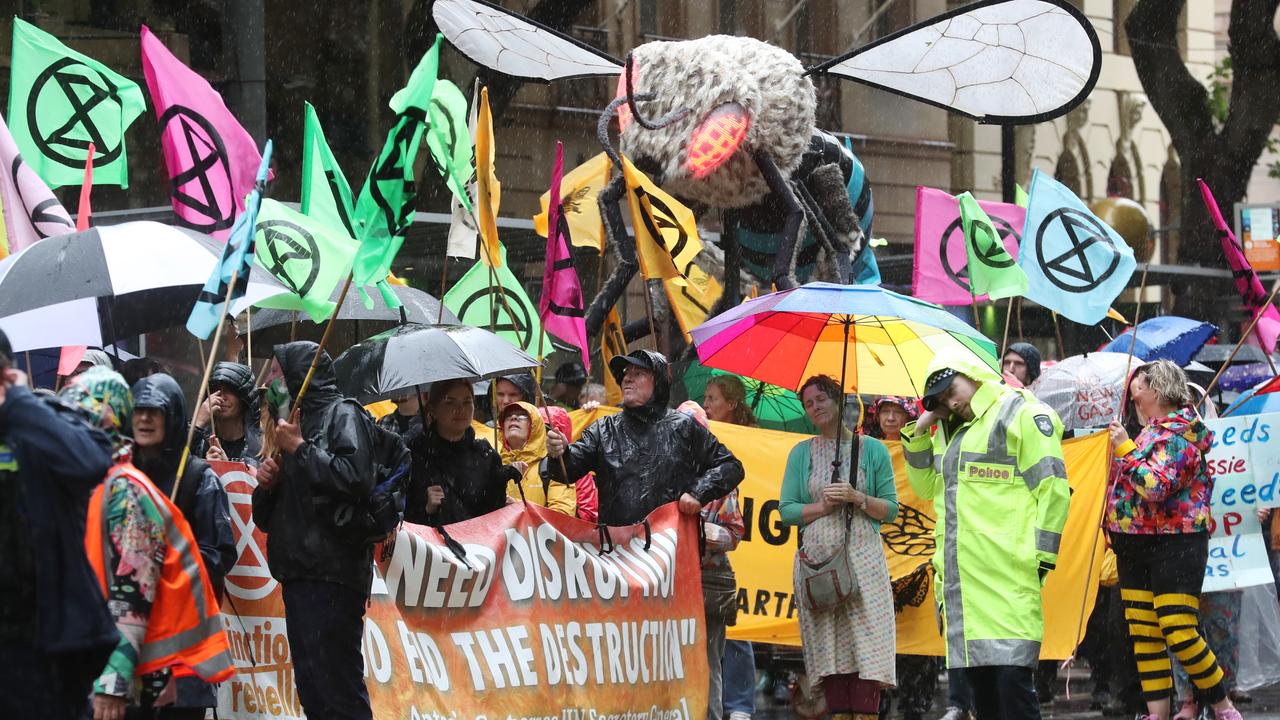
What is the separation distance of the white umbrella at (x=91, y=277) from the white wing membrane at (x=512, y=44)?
9.79 feet

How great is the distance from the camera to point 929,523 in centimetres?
1084

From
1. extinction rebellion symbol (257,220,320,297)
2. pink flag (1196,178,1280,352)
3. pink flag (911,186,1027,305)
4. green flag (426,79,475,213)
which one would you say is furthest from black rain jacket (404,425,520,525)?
pink flag (911,186,1027,305)

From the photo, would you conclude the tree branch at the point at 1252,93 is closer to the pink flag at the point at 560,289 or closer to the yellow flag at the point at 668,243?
the yellow flag at the point at 668,243

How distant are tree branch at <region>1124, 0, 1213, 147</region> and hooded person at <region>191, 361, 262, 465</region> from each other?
14832mm

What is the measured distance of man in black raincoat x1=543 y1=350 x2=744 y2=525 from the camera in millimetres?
8680

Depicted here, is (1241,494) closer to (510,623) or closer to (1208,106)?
(510,623)

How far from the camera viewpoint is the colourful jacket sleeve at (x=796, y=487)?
366 inches

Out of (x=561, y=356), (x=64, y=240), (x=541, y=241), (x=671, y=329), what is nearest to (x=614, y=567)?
(x=64, y=240)

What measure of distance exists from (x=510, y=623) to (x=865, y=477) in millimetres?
2078

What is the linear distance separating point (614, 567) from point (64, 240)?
8.83ft

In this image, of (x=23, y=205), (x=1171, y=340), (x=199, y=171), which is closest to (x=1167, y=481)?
(x=1171, y=340)

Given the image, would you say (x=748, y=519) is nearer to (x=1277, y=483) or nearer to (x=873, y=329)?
(x=873, y=329)

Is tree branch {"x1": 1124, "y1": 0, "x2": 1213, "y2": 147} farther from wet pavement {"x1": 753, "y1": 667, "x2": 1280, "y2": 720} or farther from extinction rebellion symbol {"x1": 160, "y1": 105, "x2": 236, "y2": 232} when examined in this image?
extinction rebellion symbol {"x1": 160, "y1": 105, "x2": 236, "y2": 232}

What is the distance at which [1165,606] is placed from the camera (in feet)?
31.0
